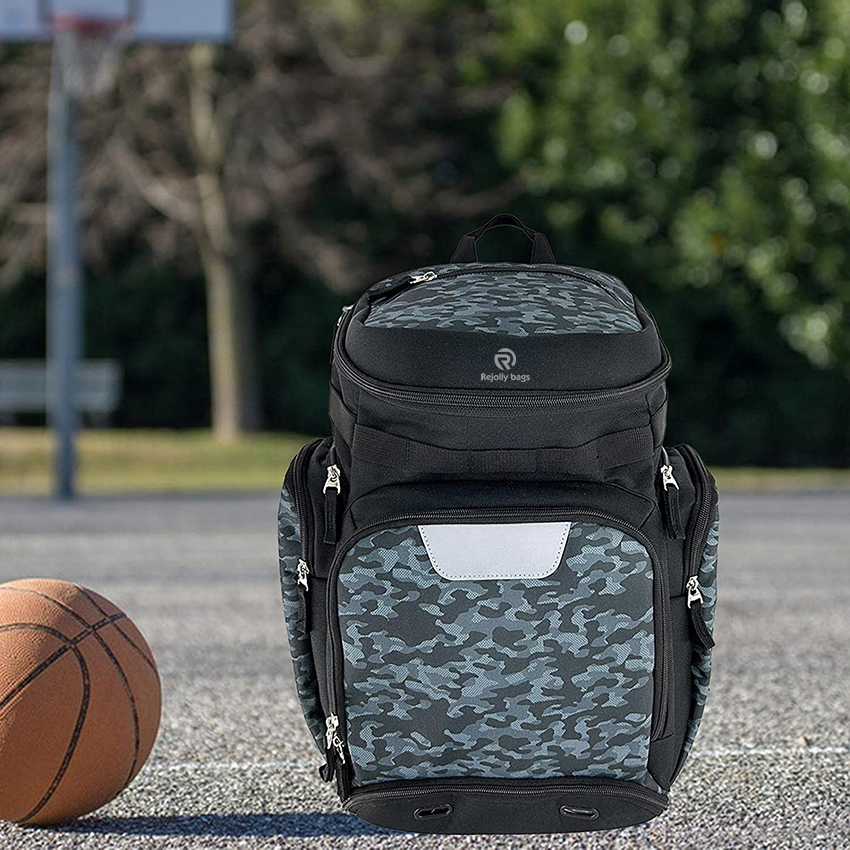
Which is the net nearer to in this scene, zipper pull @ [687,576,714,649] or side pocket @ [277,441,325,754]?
side pocket @ [277,441,325,754]

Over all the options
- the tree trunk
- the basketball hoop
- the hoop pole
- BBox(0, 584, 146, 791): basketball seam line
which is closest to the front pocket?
BBox(0, 584, 146, 791): basketball seam line

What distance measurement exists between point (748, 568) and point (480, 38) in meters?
14.5

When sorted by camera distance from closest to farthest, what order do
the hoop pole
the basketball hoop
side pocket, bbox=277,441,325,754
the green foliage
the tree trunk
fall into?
1. side pocket, bbox=277,441,325,754
2. the hoop pole
3. the basketball hoop
4. the green foliage
5. the tree trunk

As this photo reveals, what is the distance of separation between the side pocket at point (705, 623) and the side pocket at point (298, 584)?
2.94ft

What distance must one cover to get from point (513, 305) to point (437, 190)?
1877 cm

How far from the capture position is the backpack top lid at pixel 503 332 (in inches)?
144

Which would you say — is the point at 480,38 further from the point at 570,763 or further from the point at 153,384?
the point at 570,763

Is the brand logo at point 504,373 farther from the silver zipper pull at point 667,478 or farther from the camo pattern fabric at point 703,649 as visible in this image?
the camo pattern fabric at point 703,649

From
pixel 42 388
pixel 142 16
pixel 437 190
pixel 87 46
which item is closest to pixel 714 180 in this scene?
pixel 437 190

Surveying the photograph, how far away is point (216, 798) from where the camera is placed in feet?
13.7

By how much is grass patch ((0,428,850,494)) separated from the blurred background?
68mm

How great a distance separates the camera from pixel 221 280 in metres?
20.8

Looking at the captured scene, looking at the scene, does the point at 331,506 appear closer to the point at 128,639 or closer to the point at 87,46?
the point at 128,639

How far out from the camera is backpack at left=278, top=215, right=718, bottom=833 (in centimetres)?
365
